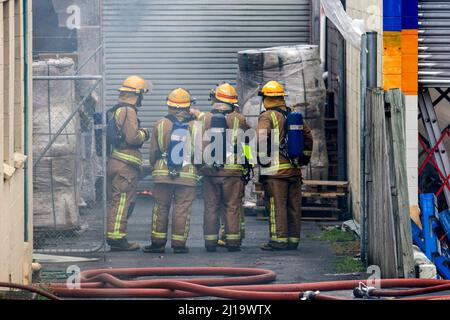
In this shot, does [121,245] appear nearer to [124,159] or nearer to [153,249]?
[153,249]

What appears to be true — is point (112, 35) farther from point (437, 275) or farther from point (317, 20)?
point (437, 275)

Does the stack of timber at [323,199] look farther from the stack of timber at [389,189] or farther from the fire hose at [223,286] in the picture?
the fire hose at [223,286]

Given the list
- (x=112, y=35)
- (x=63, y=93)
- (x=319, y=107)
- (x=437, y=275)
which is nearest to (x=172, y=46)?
(x=112, y=35)

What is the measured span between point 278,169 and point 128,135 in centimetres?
190

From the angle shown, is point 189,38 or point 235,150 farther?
point 189,38

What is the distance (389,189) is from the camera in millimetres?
12953

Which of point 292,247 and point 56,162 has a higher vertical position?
point 56,162

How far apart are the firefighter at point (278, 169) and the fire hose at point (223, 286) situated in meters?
2.12

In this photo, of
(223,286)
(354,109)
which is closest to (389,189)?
(223,286)

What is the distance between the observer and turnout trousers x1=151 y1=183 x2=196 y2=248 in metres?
15.5

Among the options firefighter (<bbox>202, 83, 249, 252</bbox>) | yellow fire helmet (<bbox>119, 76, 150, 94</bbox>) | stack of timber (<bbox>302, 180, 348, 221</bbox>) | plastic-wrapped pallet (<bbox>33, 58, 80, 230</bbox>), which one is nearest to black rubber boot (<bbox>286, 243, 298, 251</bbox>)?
firefighter (<bbox>202, 83, 249, 252</bbox>)

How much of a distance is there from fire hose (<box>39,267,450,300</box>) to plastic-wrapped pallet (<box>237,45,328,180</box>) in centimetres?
509

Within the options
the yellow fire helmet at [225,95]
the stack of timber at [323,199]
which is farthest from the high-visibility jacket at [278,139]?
the stack of timber at [323,199]

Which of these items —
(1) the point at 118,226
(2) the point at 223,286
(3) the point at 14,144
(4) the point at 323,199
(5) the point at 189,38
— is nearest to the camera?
(3) the point at 14,144
